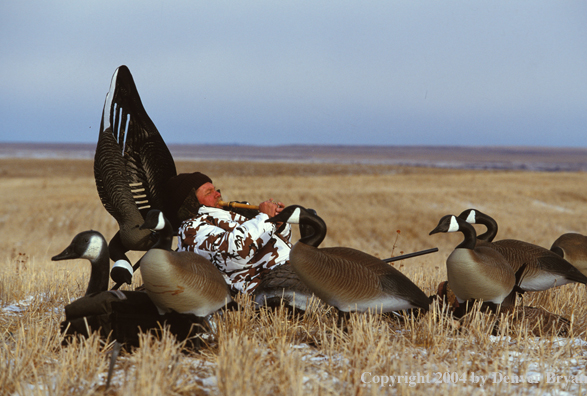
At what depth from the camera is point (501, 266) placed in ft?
12.6

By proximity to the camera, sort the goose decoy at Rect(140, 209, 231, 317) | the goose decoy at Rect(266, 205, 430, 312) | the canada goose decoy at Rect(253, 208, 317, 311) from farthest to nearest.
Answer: the canada goose decoy at Rect(253, 208, 317, 311) → the goose decoy at Rect(266, 205, 430, 312) → the goose decoy at Rect(140, 209, 231, 317)

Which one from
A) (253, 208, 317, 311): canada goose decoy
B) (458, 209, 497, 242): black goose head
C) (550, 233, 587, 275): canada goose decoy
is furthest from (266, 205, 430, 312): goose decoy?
(550, 233, 587, 275): canada goose decoy

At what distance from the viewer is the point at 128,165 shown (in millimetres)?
4977

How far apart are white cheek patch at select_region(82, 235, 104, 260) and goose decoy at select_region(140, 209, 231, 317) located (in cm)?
48

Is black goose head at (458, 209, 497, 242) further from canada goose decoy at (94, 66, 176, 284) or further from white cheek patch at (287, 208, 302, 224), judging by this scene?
canada goose decoy at (94, 66, 176, 284)

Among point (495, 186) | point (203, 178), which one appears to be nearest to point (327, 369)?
point (203, 178)

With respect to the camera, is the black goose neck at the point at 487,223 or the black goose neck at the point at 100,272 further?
the black goose neck at the point at 487,223

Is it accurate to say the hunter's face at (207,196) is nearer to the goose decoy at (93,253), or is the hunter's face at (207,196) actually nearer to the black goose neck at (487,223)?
the goose decoy at (93,253)

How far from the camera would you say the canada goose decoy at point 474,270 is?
12.2 ft

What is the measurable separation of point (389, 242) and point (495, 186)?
15892 mm

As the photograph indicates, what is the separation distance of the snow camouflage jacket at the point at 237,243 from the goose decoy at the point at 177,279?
0.76m

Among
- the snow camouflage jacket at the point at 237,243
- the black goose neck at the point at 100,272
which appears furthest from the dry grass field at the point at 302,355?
the black goose neck at the point at 100,272

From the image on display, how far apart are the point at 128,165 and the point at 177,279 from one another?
210 cm

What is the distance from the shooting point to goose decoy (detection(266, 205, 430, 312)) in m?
3.50
